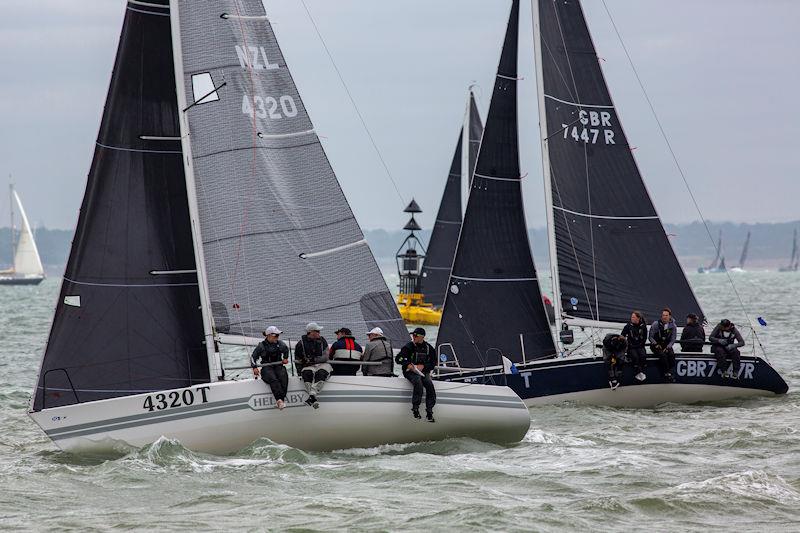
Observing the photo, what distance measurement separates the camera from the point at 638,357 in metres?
20.3

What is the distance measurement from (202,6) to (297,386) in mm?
4936

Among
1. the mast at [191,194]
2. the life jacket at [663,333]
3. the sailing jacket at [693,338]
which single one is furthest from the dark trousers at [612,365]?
the mast at [191,194]

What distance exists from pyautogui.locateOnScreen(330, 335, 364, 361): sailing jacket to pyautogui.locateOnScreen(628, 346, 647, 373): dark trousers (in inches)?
227

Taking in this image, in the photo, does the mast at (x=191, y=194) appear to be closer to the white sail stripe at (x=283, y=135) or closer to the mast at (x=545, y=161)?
the white sail stripe at (x=283, y=135)

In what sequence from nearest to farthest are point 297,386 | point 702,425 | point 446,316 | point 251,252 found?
point 297,386, point 251,252, point 702,425, point 446,316

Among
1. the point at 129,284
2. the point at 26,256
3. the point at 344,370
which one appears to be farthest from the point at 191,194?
the point at 26,256

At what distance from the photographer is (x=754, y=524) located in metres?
12.4

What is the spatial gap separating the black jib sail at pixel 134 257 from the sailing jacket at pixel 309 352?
1257 mm

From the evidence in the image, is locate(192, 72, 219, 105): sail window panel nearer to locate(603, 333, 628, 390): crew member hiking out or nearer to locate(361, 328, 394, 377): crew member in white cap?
locate(361, 328, 394, 377): crew member in white cap

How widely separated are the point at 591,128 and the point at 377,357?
8.20 meters

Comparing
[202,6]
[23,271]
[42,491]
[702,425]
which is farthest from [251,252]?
[23,271]

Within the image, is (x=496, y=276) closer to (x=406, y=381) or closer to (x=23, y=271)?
(x=406, y=381)

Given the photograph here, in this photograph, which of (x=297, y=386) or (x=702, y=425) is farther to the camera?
(x=702, y=425)

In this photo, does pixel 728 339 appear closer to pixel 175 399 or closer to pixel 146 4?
pixel 175 399
